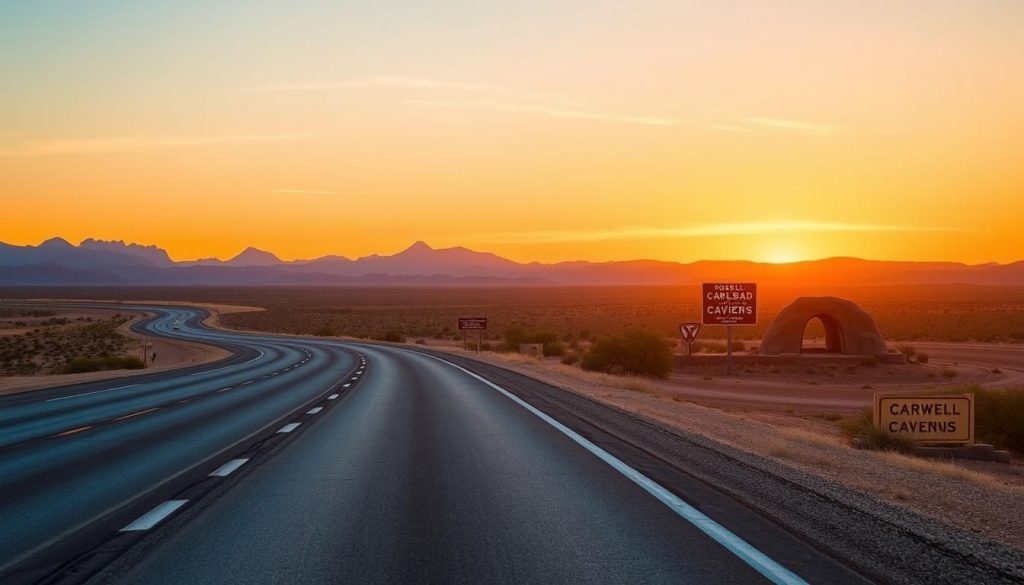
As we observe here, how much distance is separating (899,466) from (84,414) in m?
14.2

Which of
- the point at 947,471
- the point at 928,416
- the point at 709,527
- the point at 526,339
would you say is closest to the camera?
the point at 709,527

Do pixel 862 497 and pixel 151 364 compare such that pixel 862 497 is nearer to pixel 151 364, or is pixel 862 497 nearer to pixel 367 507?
pixel 367 507

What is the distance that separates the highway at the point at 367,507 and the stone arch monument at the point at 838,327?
2945cm

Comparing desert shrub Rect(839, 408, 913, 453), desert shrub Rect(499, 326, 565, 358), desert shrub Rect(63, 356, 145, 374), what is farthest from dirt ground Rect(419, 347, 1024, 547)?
desert shrub Rect(499, 326, 565, 358)

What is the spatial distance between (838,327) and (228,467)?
39.3 m

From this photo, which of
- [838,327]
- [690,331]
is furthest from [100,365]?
[838,327]

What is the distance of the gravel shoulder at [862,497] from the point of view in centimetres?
587

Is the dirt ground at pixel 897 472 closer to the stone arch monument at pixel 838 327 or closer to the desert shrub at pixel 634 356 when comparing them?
the desert shrub at pixel 634 356

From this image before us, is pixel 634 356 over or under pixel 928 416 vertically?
under

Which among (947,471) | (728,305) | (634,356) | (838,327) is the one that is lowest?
(634,356)

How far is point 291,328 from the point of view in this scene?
330 ft

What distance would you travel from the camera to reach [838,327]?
44.7 meters

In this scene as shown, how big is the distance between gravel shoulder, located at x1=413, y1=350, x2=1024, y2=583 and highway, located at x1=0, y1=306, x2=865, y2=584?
0.31 metres

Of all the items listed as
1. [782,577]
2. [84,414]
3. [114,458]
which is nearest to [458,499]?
[782,577]
